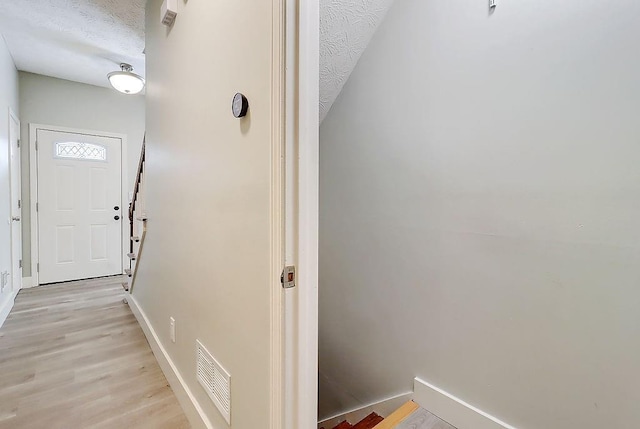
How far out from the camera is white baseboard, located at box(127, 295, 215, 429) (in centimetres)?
135

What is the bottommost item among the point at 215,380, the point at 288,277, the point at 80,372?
the point at 80,372

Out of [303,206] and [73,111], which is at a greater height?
[73,111]

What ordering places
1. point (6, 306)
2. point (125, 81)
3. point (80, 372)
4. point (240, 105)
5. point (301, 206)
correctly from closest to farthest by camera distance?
point (301, 206) → point (240, 105) → point (80, 372) → point (6, 306) → point (125, 81)

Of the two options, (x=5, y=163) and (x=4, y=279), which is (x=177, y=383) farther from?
(x=5, y=163)

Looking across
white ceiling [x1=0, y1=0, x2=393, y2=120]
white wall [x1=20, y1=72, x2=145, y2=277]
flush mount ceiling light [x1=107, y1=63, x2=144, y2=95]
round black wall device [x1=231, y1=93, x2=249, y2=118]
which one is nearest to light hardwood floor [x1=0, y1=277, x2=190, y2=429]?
round black wall device [x1=231, y1=93, x2=249, y2=118]

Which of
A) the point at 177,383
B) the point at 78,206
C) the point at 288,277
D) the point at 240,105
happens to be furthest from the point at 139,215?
the point at 288,277

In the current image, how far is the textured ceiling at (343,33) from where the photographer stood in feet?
4.83

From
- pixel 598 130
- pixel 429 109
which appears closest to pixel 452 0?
pixel 429 109

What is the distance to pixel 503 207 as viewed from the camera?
A: 1.27 metres

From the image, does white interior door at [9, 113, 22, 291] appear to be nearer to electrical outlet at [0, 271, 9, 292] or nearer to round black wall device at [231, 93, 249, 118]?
electrical outlet at [0, 271, 9, 292]

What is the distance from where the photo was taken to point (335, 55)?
5.61ft

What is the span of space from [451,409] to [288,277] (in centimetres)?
119

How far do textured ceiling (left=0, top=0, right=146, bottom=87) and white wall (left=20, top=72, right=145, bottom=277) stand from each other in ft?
0.67

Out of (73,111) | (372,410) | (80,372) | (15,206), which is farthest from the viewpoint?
(73,111)
